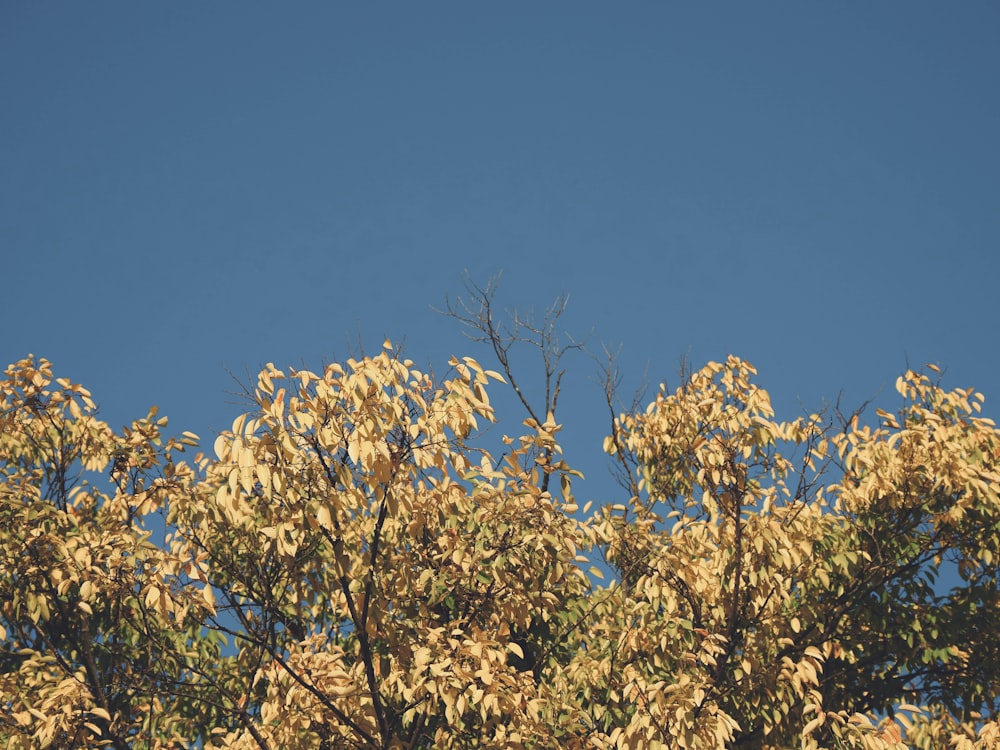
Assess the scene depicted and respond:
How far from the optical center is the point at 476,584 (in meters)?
8.35

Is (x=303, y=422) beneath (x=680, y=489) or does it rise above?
beneath

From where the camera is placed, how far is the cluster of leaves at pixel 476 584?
714 cm

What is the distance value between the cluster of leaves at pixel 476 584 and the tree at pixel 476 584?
0.03 m

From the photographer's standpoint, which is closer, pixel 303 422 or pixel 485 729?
pixel 303 422

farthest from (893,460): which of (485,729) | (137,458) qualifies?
(137,458)

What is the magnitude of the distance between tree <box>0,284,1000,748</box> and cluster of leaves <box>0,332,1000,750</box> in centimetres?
3

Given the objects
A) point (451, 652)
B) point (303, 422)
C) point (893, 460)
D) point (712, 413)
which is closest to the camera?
point (303, 422)

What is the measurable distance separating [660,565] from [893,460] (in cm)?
250

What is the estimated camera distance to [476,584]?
8352 mm

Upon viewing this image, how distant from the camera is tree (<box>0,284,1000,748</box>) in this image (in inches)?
281

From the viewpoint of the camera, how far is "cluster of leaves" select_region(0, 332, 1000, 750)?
23.4 ft

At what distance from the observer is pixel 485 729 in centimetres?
773

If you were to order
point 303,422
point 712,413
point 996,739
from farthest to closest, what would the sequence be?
1. point 712,413
2. point 996,739
3. point 303,422

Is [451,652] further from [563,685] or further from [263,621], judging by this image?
[563,685]
